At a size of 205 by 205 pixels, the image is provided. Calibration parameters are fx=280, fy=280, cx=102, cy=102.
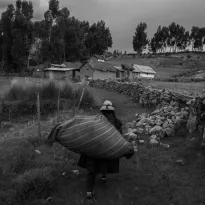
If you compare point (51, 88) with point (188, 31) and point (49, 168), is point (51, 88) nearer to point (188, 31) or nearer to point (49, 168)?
point (49, 168)

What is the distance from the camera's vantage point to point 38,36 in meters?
52.2

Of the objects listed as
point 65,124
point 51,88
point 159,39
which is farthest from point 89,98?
point 159,39

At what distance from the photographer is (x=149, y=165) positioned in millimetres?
5449

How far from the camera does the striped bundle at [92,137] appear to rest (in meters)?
3.95

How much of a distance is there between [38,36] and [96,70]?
748 inches

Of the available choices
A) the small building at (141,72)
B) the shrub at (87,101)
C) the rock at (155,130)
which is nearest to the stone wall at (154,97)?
the rock at (155,130)

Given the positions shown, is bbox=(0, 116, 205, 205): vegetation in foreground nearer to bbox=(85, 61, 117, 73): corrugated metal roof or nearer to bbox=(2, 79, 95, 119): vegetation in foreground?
bbox=(2, 79, 95, 119): vegetation in foreground

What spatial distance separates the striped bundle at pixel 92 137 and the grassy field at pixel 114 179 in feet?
2.44

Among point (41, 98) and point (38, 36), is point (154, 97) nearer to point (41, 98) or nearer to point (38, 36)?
point (41, 98)

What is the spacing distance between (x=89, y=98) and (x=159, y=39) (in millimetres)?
76220

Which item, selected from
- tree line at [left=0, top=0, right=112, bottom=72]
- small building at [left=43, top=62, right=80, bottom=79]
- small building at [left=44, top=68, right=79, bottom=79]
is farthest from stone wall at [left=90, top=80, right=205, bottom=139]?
tree line at [left=0, top=0, right=112, bottom=72]

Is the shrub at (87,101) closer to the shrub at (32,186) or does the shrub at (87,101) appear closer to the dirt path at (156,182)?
the dirt path at (156,182)

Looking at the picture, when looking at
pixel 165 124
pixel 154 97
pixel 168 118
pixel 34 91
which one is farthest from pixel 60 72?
pixel 165 124

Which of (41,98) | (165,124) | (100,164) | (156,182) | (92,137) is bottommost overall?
(41,98)
